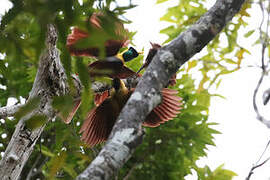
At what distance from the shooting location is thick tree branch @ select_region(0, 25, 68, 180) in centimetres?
112

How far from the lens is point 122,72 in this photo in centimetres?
158

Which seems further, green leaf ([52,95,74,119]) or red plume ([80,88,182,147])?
red plume ([80,88,182,147])

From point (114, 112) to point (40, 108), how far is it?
44cm

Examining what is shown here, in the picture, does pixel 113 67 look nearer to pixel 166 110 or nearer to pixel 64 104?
pixel 166 110

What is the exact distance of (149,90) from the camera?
743 millimetres

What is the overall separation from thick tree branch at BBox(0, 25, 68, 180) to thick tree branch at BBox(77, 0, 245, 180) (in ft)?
1.41

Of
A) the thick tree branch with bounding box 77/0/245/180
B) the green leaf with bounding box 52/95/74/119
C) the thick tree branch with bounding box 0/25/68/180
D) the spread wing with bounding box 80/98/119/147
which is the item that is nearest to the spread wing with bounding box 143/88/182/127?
the spread wing with bounding box 80/98/119/147

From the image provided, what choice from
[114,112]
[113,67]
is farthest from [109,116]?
[113,67]

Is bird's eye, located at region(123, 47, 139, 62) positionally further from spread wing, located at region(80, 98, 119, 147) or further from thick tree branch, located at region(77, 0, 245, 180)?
thick tree branch, located at region(77, 0, 245, 180)

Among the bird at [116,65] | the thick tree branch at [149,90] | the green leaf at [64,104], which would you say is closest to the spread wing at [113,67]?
the bird at [116,65]

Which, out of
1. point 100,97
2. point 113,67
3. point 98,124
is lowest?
point 98,124

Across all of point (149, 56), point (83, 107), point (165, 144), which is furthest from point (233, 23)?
point (83, 107)

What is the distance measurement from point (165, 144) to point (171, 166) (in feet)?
0.45

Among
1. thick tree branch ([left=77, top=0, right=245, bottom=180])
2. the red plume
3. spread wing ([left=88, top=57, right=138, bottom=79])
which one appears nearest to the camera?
thick tree branch ([left=77, top=0, right=245, bottom=180])
